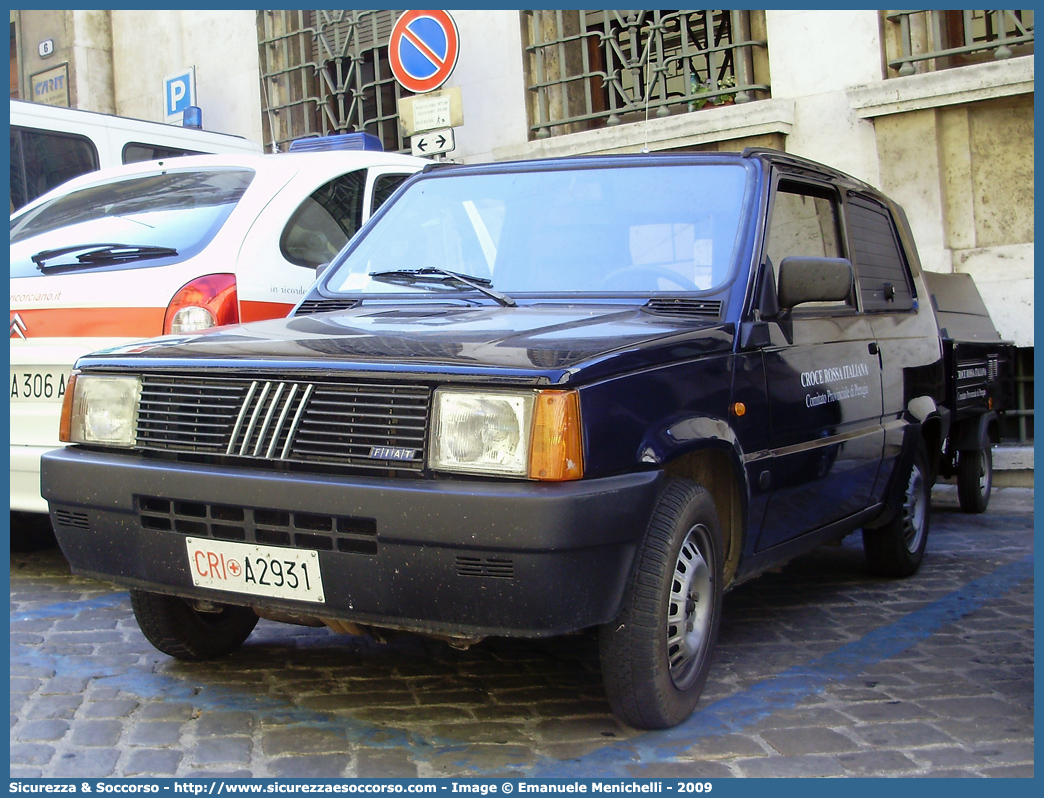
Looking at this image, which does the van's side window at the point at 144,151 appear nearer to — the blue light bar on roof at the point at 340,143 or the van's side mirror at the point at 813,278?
the blue light bar on roof at the point at 340,143

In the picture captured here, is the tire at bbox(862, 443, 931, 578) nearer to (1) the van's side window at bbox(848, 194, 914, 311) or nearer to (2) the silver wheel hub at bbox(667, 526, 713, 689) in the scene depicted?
(1) the van's side window at bbox(848, 194, 914, 311)

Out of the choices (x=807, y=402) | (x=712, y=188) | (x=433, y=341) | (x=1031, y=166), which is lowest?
(x=807, y=402)

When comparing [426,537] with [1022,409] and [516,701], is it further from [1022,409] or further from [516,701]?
[1022,409]

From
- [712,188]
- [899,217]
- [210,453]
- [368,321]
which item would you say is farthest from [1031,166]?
[210,453]

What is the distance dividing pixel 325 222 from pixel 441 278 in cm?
183

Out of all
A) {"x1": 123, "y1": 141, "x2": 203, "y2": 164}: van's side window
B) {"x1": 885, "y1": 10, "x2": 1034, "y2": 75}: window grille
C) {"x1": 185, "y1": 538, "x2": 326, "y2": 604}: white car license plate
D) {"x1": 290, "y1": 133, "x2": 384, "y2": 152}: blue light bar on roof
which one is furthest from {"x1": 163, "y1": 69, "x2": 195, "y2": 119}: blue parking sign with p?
{"x1": 185, "y1": 538, "x2": 326, "y2": 604}: white car license plate

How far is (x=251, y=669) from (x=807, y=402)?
222cm

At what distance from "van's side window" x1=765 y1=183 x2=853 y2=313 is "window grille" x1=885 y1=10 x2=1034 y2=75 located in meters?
6.40

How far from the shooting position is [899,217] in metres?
5.77

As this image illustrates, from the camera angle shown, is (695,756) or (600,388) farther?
(695,756)

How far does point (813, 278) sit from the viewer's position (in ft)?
12.7

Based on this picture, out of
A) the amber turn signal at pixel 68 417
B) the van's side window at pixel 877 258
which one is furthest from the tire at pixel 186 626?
the van's side window at pixel 877 258

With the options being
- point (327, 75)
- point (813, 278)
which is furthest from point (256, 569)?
point (327, 75)
